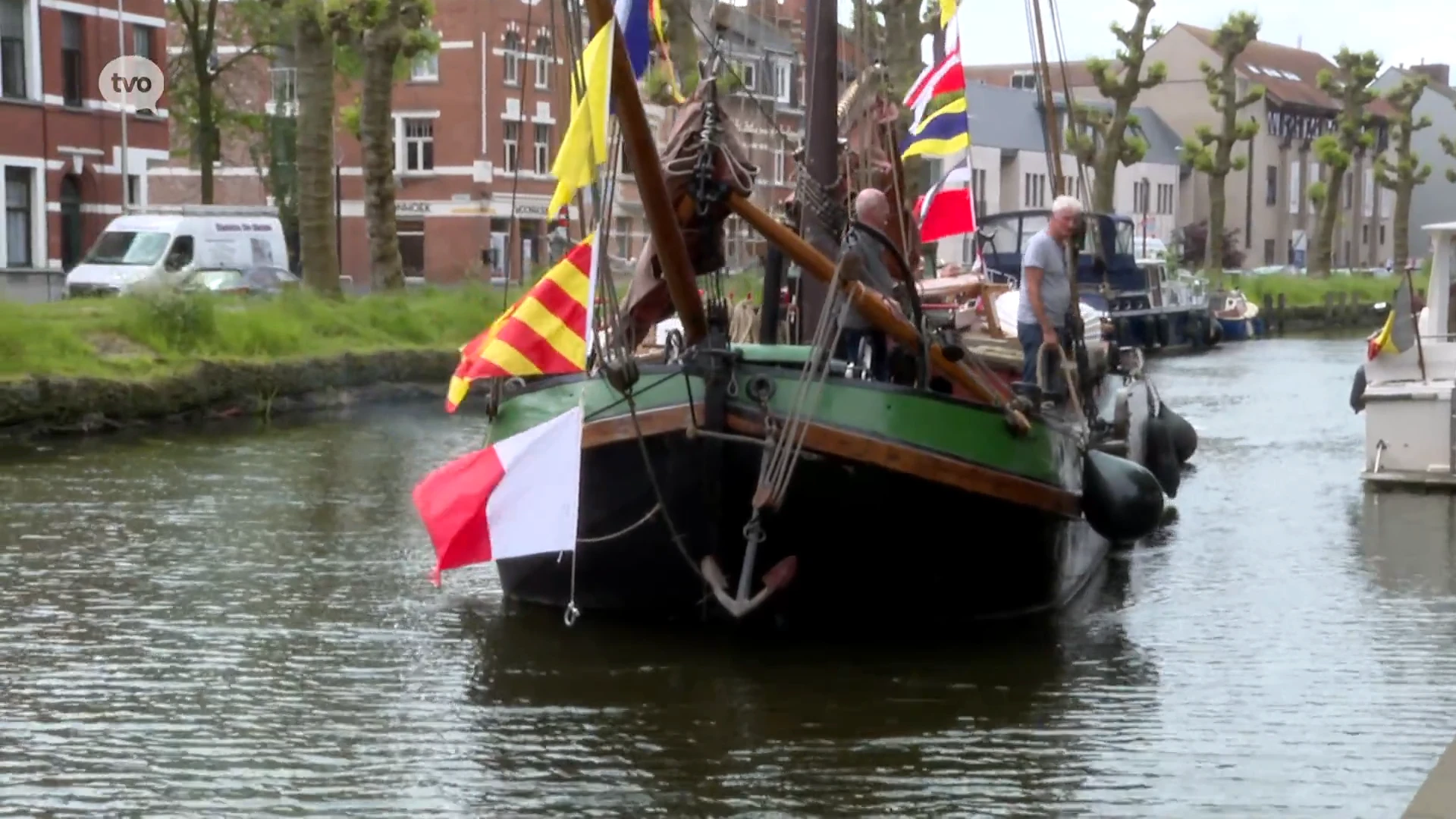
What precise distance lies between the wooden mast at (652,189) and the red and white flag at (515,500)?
2.46 feet

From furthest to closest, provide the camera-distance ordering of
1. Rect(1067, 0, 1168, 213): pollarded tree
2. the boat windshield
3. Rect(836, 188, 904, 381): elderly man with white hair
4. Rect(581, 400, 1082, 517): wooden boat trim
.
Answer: Rect(1067, 0, 1168, 213): pollarded tree < the boat windshield < Rect(836, 188, 904, 381): elderly man with white hair < Rect(581, 400, 1082, 517): wooden boat trim

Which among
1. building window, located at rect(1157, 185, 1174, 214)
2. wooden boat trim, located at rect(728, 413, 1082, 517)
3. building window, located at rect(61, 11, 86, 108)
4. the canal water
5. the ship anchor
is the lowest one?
the canal water

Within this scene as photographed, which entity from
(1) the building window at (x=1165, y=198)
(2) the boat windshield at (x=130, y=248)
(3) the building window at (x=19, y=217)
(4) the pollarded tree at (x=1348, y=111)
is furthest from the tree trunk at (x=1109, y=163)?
(1) the building window at (x=1165, y=198)

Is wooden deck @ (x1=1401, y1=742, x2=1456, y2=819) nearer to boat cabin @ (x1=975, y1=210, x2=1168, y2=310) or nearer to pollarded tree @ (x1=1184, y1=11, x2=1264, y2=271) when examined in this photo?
boat cabin @ (x1=975, y1=210, x2=1168, y2=310)

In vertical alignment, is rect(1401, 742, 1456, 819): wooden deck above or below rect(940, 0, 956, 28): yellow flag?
below

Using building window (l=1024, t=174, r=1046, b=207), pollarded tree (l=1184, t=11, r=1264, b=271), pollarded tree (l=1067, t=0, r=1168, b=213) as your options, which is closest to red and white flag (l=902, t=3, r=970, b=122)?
pollarded tree (l=1067, t=0, r=1168, b=213)

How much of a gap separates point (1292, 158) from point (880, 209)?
3945 inches

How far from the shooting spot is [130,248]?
35094 millimetres

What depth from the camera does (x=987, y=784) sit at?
7.77 m

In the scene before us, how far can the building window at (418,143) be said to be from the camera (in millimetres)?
64688

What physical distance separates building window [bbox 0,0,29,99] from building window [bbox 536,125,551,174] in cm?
2071

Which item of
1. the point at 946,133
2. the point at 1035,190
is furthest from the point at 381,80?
the point at 1035,190

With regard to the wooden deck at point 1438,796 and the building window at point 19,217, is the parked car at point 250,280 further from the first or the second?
the wooden deck at point 1438,796

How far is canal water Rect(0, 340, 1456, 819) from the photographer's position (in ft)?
25.0
